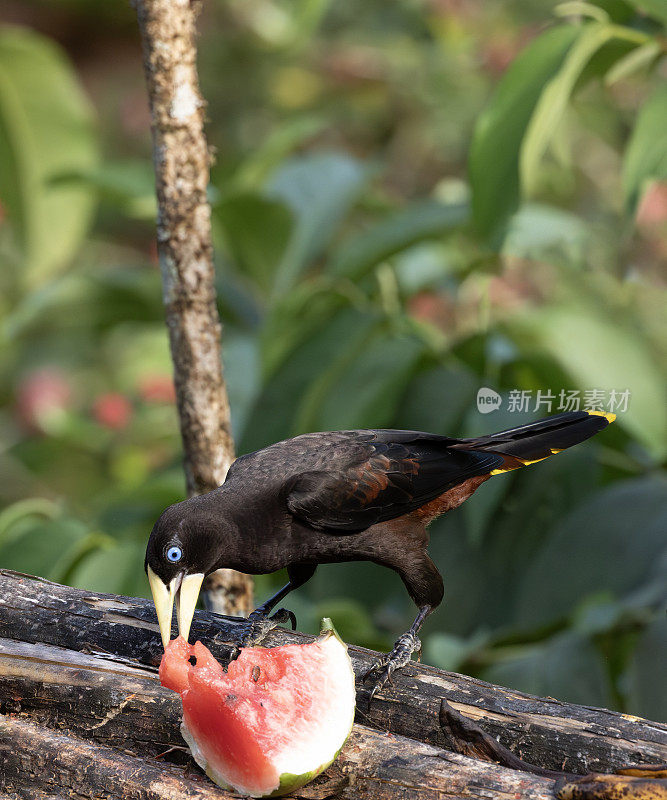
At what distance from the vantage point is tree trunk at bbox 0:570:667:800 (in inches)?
47.7

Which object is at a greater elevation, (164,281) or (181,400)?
(164,281)

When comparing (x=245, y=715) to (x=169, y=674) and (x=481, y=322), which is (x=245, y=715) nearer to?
(x=169, y=674)

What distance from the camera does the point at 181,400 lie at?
5.86 feet

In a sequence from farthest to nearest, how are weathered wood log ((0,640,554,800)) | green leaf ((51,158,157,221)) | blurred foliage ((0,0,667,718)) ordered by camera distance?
green leaf ((51,158,157,221)) → blurred foliage ((0,0,667,718)) → weathered wood log ((0,640,554,800))

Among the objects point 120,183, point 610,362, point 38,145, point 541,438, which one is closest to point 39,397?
point 38,145

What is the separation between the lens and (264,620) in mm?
1554

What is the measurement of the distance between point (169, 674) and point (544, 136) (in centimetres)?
156

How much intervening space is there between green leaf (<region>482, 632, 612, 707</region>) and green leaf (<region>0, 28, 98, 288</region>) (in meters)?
2.29

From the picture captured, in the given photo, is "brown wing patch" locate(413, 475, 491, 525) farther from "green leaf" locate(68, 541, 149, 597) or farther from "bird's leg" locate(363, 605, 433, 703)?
"green leaf" locate(68, 541, 149, 597)

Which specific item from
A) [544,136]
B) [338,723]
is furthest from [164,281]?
[544,136]

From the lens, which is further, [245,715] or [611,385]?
[611,385]

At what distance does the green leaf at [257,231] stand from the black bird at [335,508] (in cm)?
167

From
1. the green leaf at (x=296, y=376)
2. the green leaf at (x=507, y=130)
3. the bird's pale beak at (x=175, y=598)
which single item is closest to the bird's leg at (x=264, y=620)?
the bird's pale beak at (x=175, y=598)

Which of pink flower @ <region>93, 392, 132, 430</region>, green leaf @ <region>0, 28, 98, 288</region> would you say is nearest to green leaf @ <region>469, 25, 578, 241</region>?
green leaf @ <region>0, 28, 98, 288</region>
